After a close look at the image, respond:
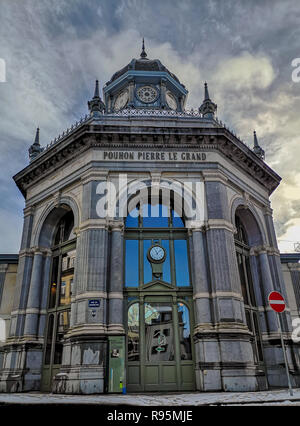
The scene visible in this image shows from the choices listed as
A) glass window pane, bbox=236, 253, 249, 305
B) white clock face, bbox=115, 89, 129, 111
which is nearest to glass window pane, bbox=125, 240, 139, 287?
glass window pane, bbox=236, 253, 249, 305

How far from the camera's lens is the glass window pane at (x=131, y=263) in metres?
15.8

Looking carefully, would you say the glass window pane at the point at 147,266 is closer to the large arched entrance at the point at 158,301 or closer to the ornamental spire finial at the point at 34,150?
the large arched entrance at the point at 158,301

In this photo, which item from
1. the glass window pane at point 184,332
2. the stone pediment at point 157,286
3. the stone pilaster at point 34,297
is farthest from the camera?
the stone pilaster at point 34,297

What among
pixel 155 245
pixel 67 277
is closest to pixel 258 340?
pixel 155 245

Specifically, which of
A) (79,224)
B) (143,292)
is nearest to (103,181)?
(79,224)

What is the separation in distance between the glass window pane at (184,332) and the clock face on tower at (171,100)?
13917 mm

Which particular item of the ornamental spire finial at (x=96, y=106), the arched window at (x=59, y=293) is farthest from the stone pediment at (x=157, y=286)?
the ornamental spire finial at (x=96, y=106)

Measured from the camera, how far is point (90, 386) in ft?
42.2

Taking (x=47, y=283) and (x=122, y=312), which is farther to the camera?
(x=47, y=283)
